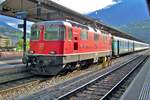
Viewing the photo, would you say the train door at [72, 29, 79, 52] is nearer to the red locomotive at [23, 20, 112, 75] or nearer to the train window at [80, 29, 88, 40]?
the red locomotive at [23, 20, 112, 75]

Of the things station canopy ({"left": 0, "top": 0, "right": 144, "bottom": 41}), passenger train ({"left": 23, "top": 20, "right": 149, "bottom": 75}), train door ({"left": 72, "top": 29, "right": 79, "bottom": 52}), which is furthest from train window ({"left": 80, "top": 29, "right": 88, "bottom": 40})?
station canopy ({"left": 0, "top": 0, "right": 144, "bottom": 41})

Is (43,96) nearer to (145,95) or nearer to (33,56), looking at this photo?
(145,95)

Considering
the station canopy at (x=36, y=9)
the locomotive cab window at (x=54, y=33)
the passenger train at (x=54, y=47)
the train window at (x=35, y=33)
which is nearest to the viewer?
the passenger train at (x=54, y=47)

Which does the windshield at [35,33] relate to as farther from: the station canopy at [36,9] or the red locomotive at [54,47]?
the station canopy at [36,9]

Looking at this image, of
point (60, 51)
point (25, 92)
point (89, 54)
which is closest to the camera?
point (25, 92)

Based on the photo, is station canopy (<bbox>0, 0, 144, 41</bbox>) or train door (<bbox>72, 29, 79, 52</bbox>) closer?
train door (<bbox>72, 29, 79, 52</bbox>)

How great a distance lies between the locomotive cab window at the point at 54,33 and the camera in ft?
57.7

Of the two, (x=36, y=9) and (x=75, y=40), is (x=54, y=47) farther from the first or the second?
(x=36, y=9)

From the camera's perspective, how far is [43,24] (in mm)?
18344

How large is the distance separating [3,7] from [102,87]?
51.0 ft

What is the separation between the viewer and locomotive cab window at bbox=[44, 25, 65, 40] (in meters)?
17.6

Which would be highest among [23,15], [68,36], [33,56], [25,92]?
[23,15]

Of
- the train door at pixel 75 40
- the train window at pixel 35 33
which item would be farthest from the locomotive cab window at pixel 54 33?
the train door at pixel 75 40

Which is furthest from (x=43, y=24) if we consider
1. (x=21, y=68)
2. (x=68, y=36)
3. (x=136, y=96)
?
(x=136, y=96)
